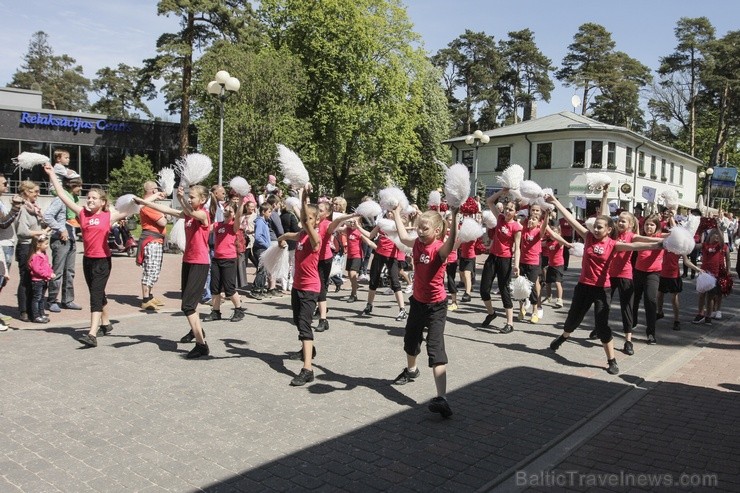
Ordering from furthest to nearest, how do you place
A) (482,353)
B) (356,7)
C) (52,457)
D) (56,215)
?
(356,7), (56,215), (482,353), (52,457)

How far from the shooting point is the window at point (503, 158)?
4806cm

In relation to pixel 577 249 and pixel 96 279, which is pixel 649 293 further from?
pixel 96 279

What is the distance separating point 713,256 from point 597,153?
35.3 metres

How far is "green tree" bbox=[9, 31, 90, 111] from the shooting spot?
74688mm

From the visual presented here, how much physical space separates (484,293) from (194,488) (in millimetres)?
6474

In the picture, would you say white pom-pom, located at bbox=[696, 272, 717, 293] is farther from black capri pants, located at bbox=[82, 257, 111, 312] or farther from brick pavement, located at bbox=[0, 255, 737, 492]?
black capri pants, located at bbox=[82, 257, 111, 312]

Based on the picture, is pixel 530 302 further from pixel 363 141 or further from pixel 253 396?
pixel 363 141

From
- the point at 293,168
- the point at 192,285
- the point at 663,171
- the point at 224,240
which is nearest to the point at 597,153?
the point at 663,171

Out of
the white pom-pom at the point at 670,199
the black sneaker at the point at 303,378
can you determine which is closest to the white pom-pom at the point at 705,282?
the white pom-pom at the point at 670,199

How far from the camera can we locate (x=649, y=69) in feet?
216

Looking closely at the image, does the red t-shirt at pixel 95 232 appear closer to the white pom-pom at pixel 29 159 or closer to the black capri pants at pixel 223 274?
the white pom-pom at pixel 29 159

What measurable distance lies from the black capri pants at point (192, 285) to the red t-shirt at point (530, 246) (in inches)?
216

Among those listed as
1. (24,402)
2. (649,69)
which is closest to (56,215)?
(24,402)

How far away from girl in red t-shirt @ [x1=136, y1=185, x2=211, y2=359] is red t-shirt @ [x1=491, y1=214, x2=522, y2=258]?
15.0 ft
